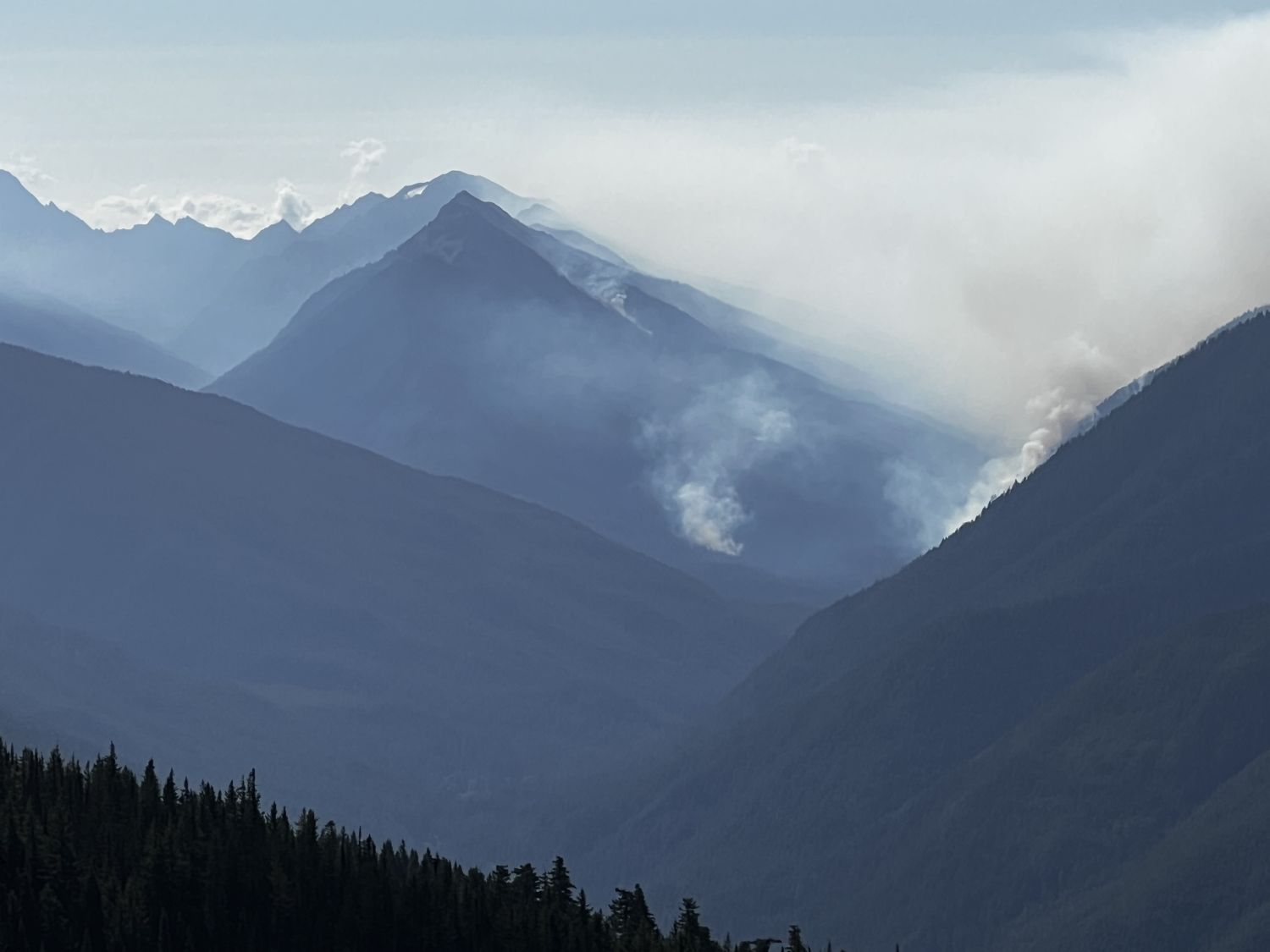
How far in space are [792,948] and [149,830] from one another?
47.1 meters

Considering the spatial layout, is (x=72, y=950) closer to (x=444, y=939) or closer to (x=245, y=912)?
(x=245, y=912)

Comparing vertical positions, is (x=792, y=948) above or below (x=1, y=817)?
below

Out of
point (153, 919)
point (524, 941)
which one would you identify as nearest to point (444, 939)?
point (524, 941)

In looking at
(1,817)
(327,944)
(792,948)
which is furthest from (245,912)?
(792,948)

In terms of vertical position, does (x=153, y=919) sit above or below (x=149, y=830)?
below

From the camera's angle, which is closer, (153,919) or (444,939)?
(153,919)

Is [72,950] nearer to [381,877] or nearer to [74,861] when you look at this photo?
[74,861]

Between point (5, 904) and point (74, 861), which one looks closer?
point (5, 904)

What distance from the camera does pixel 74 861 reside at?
191 metres

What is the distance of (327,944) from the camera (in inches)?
7510

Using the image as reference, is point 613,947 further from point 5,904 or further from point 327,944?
point 5,904

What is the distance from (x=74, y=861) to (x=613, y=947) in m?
38.2

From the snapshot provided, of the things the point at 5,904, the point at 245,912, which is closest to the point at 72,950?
the point at 5,904

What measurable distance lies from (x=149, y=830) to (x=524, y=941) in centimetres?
2839
